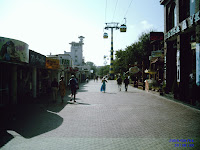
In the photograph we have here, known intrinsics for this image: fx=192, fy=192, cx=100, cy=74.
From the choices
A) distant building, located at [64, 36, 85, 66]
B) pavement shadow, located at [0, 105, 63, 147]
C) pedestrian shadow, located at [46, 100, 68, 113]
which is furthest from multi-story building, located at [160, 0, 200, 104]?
distant building, located at [64, 36, 85, 66]

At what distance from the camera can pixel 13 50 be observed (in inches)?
392

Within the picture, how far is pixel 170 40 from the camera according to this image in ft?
54.6

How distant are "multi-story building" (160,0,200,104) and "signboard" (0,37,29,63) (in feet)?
32.7

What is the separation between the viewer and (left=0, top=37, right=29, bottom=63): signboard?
9.21m

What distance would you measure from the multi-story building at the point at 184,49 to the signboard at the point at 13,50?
32.7ft

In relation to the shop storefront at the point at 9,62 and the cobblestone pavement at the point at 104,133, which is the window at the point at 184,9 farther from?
the shop storefront at the point at 9,62

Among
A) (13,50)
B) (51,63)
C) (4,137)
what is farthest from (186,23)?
(51,63)

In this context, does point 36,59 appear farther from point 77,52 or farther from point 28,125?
point 77,52

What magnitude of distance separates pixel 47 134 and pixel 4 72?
23.0 ft

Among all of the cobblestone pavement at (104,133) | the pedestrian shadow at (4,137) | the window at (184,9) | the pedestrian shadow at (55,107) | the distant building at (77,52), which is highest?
the distant building at (77,52)

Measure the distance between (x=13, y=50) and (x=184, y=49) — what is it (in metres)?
11.4

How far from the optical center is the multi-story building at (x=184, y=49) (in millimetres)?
11336

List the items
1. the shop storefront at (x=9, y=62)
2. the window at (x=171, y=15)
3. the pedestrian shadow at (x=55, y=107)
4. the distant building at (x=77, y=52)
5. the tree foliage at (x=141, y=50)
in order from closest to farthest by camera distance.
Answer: the shop storefront at (x=9, y=62)
the pedestrian shadow at (x=55, y=107)
the window at (x=171, y=15)
the tree foliage at (x=141, y=50)
the distant building at (x=77, y=52)

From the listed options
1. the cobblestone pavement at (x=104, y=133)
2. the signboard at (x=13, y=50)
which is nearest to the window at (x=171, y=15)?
the cobblestone pavement at (x=104, y=133)
